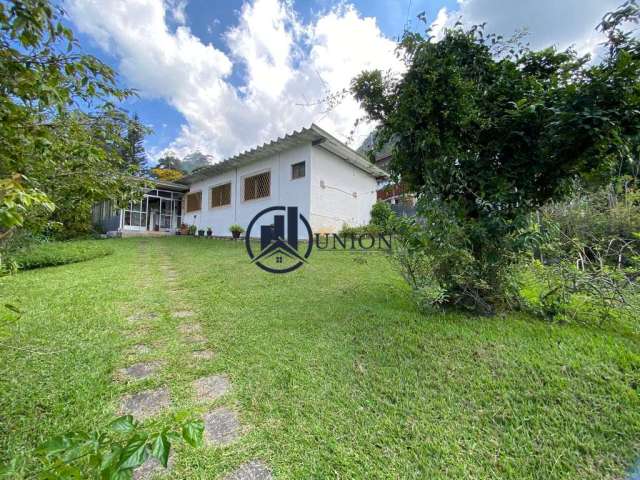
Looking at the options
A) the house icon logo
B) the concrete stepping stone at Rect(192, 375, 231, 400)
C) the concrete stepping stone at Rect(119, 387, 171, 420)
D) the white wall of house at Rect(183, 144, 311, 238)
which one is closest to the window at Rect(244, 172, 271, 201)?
the white wall of house at Rect(183, 144, 311, 238)

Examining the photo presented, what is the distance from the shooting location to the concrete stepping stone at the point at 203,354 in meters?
2.47

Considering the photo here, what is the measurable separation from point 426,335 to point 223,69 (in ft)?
41.3

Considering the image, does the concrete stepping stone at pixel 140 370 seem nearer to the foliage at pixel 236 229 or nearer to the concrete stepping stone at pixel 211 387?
the concrete stepping stone at pixel 211 387

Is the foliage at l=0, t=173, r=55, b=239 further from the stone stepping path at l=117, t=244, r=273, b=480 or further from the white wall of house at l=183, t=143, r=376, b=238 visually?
the white wall of house at l=183, t=143, r=376, b=238

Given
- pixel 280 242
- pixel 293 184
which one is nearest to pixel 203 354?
pixel 280 242

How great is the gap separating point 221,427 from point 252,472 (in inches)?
15.6

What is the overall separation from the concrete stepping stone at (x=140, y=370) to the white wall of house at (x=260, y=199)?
830 centimetres

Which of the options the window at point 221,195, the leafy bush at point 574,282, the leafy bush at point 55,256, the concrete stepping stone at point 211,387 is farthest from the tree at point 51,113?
the window at point 221,195

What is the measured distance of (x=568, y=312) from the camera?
3096 millimetres

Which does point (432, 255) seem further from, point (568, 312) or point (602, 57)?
point (602, 57)

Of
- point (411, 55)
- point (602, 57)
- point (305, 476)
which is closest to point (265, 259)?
point (411, 55)

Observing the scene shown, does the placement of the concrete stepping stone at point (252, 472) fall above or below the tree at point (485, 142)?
below

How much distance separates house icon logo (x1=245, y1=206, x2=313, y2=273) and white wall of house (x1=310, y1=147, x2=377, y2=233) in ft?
2.65

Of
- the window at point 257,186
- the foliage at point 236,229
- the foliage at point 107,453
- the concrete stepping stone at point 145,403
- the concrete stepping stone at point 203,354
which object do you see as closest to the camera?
the foliage at point 107,453
